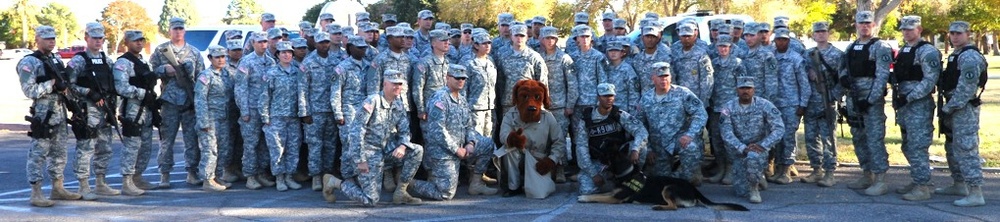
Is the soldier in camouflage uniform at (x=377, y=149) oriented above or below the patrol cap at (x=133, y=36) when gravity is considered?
below

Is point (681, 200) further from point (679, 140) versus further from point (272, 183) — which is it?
point (272, 183)

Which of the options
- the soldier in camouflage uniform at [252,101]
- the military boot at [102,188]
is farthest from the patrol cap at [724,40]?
the military boot at [102,188]

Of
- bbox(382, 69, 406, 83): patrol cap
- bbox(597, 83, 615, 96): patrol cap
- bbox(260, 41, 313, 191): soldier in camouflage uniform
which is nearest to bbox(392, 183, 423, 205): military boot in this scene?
bbox(382, 69, 406, 83): patrol cap

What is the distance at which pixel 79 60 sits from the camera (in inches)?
336

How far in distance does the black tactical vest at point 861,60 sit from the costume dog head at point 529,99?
2.80 meters

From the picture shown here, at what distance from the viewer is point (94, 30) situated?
8484mm

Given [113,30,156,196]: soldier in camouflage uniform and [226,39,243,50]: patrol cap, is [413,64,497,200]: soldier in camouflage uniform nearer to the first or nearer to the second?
[226,39,243,50]: patrol cap

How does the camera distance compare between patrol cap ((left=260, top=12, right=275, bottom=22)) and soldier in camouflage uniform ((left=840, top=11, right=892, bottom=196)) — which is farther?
patrol cap ((left=260, top=12, right=275, bottom=22))

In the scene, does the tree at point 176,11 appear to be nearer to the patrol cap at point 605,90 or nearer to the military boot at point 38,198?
the military boot at point 38,198

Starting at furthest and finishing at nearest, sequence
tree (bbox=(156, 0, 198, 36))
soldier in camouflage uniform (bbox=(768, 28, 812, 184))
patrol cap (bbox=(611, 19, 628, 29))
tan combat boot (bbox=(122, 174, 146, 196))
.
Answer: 1. tree (bbox=(156, 0, 198, 36))
2. patrol cap (bbox=(611, 19, 628, 29))
3. soldier in camouflage uniform (bbox=(768, 28, 812, 184))
4. tan combat boot (bbox=(122, 174, 146, 196))

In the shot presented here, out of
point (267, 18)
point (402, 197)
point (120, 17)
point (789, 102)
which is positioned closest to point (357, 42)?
point (402, 197)

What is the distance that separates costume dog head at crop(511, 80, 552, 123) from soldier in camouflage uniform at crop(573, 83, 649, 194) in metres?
0.44

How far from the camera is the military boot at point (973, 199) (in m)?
7.84

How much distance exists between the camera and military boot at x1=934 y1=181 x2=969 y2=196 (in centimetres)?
834
